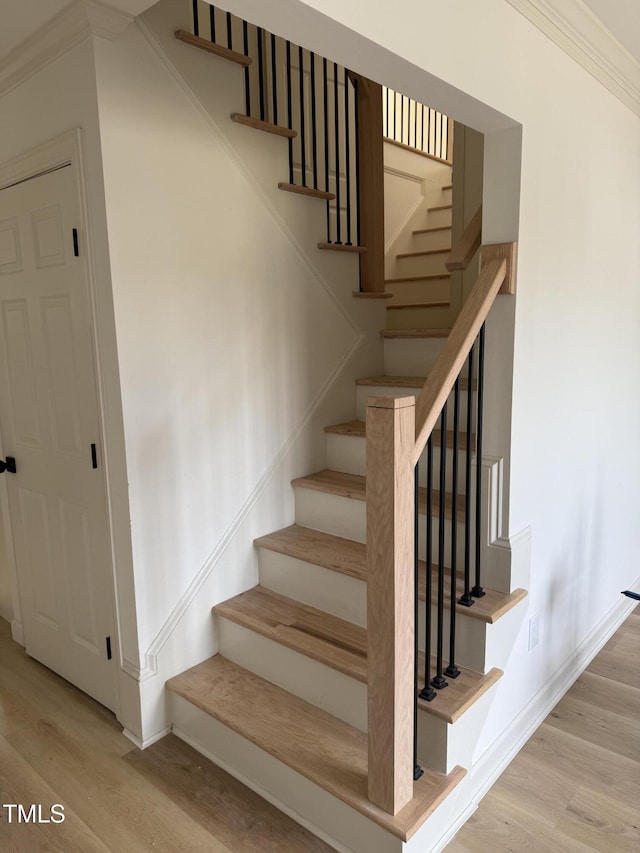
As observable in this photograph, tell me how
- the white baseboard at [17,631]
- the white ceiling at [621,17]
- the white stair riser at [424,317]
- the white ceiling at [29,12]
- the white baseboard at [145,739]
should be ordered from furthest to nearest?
the white stair riser at [424,317]
the white baseboard at [17,631]
the white baseboard at [145,739]
the white ceiling at [621,17]
the white ceiling at [29,12]

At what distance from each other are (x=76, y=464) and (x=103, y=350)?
0.51m

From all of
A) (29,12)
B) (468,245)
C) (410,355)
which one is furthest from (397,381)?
(29,12)

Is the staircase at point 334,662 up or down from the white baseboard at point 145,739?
up

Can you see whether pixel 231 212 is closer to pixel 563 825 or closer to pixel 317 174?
pixel 317 174

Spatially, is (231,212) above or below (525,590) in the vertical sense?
above

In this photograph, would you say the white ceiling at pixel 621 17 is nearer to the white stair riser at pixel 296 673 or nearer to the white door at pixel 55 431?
the white door at pixel 55 431

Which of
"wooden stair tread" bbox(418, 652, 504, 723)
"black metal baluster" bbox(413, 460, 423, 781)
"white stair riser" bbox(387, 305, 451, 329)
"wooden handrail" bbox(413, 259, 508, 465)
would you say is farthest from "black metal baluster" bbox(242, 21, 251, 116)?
"wooden stair tread" bbox(418, 652, 504, 723)

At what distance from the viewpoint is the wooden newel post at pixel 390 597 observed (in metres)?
1.49

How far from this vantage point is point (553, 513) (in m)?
2.36

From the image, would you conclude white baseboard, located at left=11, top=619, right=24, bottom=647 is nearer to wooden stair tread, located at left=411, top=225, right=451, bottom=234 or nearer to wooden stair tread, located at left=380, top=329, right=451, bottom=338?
wooden stair tread, located at left=380, top=329, right=451, bottom=338

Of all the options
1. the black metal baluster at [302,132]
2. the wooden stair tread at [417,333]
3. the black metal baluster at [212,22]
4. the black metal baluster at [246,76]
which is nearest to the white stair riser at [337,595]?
the wooden stair tread at [417,333]

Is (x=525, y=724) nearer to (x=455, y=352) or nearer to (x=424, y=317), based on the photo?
(x=455, y=352)

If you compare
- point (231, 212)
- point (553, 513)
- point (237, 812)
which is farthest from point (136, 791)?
point (231, 212)

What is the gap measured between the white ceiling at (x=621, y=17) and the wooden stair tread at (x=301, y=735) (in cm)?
253
